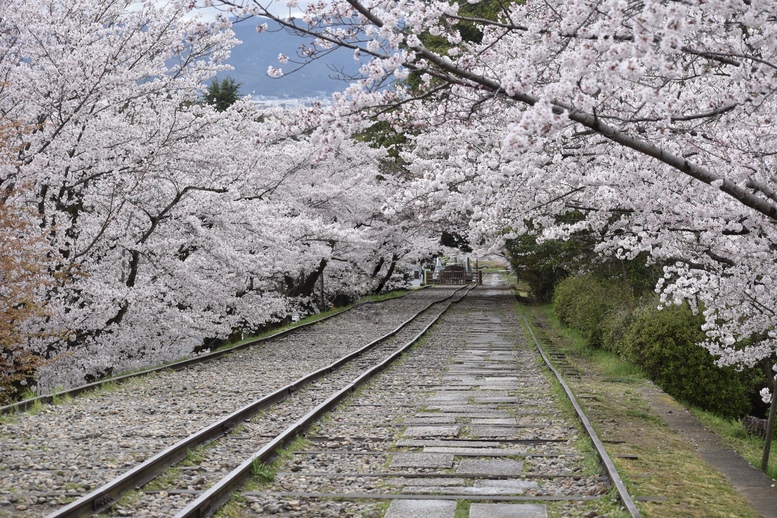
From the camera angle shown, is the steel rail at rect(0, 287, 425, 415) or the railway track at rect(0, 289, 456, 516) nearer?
the railway track at rect(0, 289, 456, 516)

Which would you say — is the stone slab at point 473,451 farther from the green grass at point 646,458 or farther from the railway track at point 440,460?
the green grass at point 646,458

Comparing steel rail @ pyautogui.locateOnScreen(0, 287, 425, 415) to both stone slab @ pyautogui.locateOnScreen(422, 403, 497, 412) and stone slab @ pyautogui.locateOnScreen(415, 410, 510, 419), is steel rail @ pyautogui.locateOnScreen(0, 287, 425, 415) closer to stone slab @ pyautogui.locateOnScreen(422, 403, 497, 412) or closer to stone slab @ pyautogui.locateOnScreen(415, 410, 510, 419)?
stone slab @ pyautogui.locateOnScreen(415, 410, 510, 419)

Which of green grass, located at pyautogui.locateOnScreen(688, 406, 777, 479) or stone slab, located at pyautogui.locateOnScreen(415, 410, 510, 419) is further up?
stone slab, located at pyautogui.locateOnScreen(415, 410, 510, 419)

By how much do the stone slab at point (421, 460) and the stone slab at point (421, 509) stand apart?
121cm

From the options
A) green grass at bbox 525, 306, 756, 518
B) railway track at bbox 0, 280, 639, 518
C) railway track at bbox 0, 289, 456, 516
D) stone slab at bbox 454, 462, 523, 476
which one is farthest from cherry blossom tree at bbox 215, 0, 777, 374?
railway track at bbox 0, 289, 456, 516

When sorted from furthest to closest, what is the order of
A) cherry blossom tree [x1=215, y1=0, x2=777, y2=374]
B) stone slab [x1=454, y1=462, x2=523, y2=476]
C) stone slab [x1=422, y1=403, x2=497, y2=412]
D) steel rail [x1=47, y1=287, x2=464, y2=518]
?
stone slab [x1=422, y1=403, x2=497, y2=412], stone slab [x1=454, y1=462, x2=523, y2=476], steel rail [x1=47, y1=287, x2=464, y2=518], cherry blossom tree [x1=215, y1=0, x2=777, y2=374]

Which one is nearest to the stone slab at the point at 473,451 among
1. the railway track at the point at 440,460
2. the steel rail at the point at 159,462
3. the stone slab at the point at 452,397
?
the railway track at the point at 440,460

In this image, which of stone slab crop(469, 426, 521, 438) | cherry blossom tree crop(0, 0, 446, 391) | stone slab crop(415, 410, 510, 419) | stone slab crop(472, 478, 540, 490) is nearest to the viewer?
stone slab crop(472, 478, 540, 490)

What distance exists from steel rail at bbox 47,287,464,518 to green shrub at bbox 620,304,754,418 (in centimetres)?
628

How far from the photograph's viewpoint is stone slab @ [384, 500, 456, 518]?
20.5ft

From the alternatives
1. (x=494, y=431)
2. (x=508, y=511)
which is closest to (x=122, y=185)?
(x=494, y=431)

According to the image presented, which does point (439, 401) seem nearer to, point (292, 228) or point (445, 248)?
point (292, 228)

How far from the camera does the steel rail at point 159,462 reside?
236 inches

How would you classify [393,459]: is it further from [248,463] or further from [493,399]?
[493,399]
